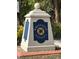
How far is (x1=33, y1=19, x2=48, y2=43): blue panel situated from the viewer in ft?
25.3

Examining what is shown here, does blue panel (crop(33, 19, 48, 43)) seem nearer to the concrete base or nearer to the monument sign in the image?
the monument sign

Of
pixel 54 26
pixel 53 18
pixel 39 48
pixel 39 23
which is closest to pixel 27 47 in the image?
pixel 39 48

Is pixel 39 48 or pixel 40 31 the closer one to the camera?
pixel 39 48

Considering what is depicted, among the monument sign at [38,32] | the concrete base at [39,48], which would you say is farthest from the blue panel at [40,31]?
the concrete base at [39,48]

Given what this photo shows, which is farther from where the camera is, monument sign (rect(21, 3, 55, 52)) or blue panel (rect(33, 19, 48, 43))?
blue panel (rect(33, 19, 48, 43))

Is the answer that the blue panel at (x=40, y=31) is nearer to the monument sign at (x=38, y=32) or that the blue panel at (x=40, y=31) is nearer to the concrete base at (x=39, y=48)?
the monument sign at (x=38, y=32)

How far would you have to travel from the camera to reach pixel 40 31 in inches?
306

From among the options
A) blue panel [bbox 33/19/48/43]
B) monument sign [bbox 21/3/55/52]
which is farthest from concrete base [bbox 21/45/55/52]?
blue panel [bbox 33/19/48/43]

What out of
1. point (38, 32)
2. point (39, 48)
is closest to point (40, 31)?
point (38, 32)

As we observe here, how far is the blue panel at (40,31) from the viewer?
304 inches

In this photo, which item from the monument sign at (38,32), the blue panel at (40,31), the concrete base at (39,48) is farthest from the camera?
the blue panel at (40,31)

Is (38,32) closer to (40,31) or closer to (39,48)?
(40,31)
